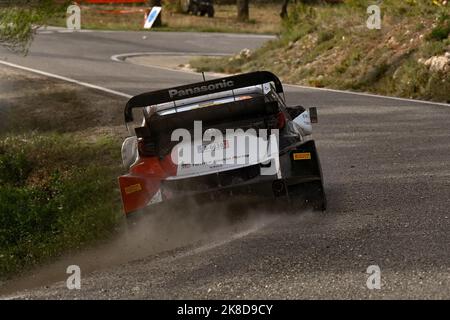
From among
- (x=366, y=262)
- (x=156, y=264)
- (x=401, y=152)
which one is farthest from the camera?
(x=401, y=152)

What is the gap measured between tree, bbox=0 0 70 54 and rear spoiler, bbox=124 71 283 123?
6.35 m

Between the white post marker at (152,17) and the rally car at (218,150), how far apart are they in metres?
29.6

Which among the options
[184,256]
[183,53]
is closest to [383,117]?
[184,256]

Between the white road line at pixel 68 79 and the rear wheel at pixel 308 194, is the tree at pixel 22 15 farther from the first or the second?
the rear wheel at pixel 308 194

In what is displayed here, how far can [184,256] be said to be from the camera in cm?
823

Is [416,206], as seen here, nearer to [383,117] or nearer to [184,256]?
[184,256]

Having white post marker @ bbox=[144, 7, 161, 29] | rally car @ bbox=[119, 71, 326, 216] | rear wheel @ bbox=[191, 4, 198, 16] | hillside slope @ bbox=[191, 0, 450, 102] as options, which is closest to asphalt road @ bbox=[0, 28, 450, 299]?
rally car @ bbox=[119, 71, 326, 216]

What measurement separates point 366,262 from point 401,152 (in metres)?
A: 5.10

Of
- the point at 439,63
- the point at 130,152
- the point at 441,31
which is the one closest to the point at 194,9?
the point at 441,31

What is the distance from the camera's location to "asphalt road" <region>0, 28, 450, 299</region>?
23.3ft

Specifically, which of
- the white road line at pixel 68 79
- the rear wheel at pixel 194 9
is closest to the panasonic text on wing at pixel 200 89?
the white road line at pixel 68 79

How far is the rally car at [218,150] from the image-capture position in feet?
29.1

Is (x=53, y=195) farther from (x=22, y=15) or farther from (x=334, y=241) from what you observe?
(x=334, y=241)

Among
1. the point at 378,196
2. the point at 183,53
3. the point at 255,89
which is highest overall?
the point at 255,89
